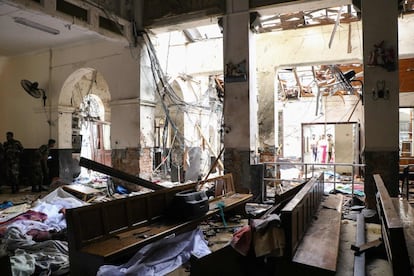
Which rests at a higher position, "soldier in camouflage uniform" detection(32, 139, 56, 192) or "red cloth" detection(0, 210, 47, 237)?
"soldier in camouflage uniform" detection(32, 139, 56, 192)

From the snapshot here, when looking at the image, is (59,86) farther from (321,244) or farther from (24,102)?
(321,244)

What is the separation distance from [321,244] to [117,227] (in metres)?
2.17

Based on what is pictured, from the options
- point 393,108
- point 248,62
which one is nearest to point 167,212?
point 248,62

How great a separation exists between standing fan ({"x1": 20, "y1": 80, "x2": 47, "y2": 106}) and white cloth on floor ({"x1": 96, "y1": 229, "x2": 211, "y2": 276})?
289 inches

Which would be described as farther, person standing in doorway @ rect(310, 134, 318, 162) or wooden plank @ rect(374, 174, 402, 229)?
person standing in doorway @ rect(310, 134, 318, 162)

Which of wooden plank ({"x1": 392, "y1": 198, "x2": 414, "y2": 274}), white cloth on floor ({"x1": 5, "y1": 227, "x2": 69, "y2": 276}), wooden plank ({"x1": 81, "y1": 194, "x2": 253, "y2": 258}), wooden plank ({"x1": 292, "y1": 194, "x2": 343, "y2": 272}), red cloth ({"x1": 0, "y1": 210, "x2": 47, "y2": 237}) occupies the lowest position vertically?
white cloth on floor ({"x1": 5, "y1": 227, "x2": 69, "y2": 276})

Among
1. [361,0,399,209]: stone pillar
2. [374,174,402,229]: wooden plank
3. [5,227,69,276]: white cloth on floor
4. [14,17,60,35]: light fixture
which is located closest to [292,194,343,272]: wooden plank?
[374,174,402,229]: wooden plank

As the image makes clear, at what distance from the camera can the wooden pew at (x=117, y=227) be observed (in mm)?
3006

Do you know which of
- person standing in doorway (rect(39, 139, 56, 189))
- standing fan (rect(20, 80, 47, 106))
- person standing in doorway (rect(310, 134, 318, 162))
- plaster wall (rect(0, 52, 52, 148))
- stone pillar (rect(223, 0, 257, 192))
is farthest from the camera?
person standing in doorway (rect(310, 134, 318, 162))

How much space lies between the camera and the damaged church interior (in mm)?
3084

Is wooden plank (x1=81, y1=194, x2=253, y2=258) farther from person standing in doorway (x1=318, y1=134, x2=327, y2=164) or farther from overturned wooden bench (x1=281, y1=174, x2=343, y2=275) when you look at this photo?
person standing in doorway (x1=318, y1=134, x2=327, y2=164)

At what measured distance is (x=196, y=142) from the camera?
11422mm

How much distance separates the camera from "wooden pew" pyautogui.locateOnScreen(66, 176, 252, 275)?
3.01m

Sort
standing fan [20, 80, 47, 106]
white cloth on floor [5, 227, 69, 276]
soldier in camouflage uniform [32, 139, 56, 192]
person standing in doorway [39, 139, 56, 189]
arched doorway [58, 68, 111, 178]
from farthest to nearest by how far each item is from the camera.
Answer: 1. arched doorway [58, 68, 111, 178]
2. standing fan [20, 80, 47, 106]
3. person standing in doorway [39, 139, 56, 189]
4. soldier in camouflage uniform [32, 139, 56, 192]
5. white cloth on floor [5, 227, 69, 276]
